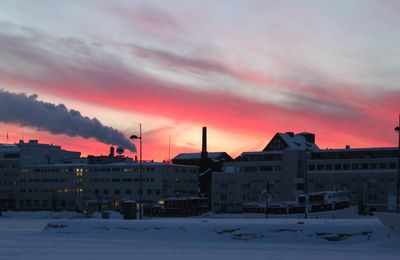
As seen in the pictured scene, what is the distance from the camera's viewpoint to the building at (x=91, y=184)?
590 ft

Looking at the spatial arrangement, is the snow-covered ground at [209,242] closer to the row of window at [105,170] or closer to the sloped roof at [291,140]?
the row of window at [105,170]

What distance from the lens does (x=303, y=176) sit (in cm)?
14700

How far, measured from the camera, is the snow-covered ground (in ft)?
109

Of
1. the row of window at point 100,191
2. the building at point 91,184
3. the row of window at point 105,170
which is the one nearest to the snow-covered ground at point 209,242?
the building at point 91,184

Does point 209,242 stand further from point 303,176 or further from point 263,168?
point 263,168

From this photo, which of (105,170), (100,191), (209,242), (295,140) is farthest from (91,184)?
(209,242)

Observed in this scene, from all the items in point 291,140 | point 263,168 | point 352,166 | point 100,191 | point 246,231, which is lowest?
point 100,191

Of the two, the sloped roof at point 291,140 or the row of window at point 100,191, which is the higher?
the sloped roof at point 291,140

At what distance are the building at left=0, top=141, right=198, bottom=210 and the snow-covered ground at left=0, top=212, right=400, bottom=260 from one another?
129m

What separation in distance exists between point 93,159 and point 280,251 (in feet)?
551

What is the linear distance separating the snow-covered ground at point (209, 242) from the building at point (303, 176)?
294 ft

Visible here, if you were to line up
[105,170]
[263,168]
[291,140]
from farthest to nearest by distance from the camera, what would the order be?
[105,170], [291,140], [263,168]

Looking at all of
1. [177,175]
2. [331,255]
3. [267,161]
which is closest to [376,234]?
[331,255]

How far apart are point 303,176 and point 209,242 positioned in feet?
360
